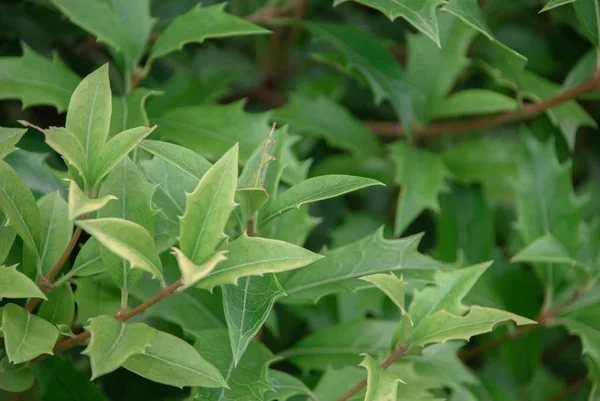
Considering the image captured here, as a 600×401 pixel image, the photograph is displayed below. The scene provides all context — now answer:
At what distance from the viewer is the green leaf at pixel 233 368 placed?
0.70 meters

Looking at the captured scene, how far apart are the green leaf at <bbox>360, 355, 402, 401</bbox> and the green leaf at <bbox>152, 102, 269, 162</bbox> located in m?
0.38

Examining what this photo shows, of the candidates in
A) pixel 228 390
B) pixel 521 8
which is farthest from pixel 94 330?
pixel 521 8

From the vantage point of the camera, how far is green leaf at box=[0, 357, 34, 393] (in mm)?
695

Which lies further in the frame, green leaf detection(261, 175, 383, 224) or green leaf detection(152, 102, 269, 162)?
green leaf detection(152, 102, 269, 162)

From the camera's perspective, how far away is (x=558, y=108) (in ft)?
3.76

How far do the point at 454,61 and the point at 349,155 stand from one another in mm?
271

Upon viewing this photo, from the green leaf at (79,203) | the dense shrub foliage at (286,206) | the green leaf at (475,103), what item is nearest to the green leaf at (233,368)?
the dense shrub foliage at (286,206)

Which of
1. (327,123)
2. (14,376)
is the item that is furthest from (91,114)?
(327,123)

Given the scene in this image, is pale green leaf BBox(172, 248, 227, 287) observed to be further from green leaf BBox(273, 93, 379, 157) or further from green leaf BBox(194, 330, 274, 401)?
green leaf BBox(273, 93, 379, 157)

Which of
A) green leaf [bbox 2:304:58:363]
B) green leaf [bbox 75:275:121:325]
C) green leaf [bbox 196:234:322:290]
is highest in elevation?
green leaf [bbox 196:234:322:290]

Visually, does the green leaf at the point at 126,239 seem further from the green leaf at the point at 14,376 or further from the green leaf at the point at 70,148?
the green leaf at the point at 14,376

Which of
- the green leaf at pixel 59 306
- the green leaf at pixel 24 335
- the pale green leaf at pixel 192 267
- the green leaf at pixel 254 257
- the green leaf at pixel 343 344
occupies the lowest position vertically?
the green leaf at pixel 343 344

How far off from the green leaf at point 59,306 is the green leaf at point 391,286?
321 mm

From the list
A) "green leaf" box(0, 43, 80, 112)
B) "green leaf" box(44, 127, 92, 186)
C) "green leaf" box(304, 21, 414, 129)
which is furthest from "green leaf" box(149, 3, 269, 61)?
"green leaf" box(44, 127, 92, 186)
